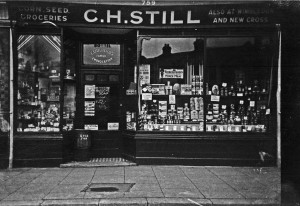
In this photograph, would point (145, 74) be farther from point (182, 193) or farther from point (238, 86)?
point (182, 193)

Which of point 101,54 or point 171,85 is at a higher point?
point 101,54

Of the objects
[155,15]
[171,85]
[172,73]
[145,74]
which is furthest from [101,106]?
[155,15]

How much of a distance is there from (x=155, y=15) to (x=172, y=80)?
1.86 m

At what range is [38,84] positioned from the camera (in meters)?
10.1

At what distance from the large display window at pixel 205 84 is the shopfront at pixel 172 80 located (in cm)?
3

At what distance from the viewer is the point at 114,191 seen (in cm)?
725

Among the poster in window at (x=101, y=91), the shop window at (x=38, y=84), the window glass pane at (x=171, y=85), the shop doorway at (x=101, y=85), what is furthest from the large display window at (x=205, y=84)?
the shop window at (x=38, y=84)

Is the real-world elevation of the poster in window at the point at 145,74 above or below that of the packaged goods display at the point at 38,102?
above

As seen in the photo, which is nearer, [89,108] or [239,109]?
[239,109]

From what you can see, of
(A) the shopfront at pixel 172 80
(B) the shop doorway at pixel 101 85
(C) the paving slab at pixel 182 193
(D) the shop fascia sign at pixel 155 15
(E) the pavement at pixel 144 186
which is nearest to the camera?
(E) the pavement at pixel 144 186

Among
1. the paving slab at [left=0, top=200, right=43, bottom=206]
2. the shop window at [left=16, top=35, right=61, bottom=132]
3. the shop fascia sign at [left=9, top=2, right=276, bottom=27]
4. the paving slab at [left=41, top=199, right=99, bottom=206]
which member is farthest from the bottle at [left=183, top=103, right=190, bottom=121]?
the paving slab at [left=0, top=200, right=43, bottom=206]

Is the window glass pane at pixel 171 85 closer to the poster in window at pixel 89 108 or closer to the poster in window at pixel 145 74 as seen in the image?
the poster in window at pixel 145 74

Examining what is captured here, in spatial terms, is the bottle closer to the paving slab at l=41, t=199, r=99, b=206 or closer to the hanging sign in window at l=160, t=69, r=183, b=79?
the hanging sign in window at l=160, t=69, r=183, b=79

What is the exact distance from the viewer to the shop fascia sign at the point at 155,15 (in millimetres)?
9617
